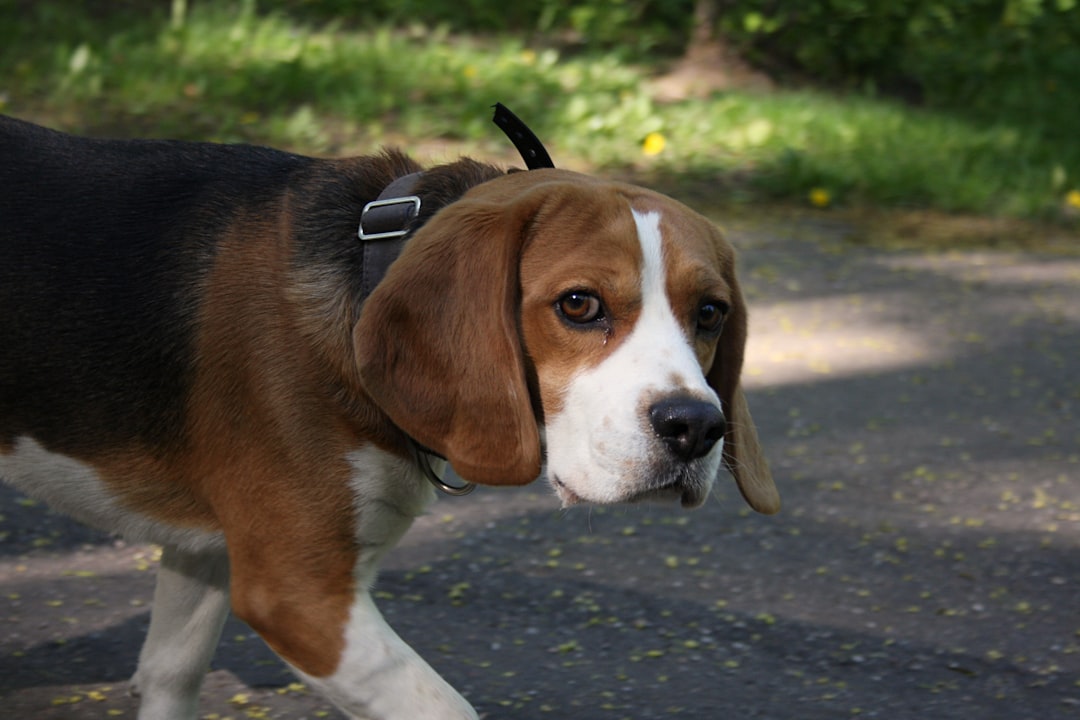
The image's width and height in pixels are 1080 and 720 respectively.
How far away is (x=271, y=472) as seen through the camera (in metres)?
2.93

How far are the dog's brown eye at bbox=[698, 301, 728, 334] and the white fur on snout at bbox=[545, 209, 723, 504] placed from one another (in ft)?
0.39

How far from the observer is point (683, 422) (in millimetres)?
2721

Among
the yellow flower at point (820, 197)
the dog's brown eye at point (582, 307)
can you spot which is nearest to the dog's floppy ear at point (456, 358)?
the dog's brown eye at point (582, 307)

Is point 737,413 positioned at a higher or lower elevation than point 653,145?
higher

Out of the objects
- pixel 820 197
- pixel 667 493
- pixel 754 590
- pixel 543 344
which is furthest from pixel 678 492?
pixel 820 197

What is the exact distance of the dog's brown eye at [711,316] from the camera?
2992 millimetres

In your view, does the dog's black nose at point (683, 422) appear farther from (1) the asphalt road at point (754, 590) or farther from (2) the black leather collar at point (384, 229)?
(1) the asphalt road at point (754, 590)

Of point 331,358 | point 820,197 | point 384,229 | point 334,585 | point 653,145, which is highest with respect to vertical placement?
point 384,229

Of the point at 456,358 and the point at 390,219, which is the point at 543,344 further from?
the point at 390,219

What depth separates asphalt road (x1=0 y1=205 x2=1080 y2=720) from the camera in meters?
3.83

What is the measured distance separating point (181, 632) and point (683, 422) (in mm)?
1468

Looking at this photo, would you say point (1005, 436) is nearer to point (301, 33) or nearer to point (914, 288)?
point (914, 288)

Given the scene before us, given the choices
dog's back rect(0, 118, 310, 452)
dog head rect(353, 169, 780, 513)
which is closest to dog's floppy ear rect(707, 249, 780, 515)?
dog head rect(353, 169, 780, 513)

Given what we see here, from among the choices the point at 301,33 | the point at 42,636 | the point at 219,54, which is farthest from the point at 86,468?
the point at 301,33
